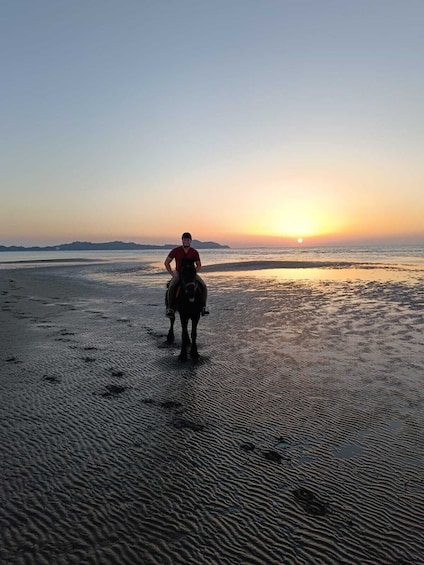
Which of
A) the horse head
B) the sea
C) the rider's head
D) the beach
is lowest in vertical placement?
the beach

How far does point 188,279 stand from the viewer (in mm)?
8688

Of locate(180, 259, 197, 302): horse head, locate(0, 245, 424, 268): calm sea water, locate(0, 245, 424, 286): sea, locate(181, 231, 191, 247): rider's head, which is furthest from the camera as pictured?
locate(0, 245, 424, 268): calm sea water

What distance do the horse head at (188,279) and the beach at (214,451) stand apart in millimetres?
1632

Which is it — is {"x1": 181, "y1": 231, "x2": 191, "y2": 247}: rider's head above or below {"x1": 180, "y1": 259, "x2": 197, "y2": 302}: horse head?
above

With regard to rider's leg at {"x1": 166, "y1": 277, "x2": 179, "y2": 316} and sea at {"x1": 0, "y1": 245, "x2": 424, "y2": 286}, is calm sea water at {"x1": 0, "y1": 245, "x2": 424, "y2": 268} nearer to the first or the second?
sea at {"x1": 0, "y1": 245, "x2": 424, "y2": 286}

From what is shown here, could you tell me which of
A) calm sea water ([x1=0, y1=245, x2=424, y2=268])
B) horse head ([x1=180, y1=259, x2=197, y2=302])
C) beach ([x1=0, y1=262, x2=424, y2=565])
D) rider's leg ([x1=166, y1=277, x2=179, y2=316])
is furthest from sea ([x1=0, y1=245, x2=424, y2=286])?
beach ([x1=0, y1=262, x2=424, y2=565])

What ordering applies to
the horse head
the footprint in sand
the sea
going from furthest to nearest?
the sea, the horse head, the footprint in sand

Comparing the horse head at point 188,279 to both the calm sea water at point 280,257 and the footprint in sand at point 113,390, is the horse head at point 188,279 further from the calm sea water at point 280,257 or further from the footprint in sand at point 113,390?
the calm sea water at point 280,257

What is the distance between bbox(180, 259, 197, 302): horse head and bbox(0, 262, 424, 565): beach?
1.63 m

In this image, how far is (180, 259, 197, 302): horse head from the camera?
28.1 feet

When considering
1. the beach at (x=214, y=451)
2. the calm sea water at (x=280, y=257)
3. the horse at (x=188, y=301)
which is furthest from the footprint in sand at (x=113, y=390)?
the calm sea water at (x=280, y=257)

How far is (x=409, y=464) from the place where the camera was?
4355mm

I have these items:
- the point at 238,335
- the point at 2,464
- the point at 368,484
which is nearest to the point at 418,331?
the point at 238,335

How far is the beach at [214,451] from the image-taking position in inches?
126
